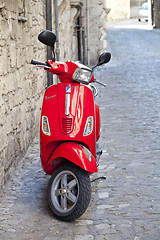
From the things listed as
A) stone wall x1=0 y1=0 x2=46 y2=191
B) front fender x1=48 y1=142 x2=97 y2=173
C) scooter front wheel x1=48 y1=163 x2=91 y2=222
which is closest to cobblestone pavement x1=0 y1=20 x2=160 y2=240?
scooter front wheel x1=48 y1=163 x2=91 y2=222

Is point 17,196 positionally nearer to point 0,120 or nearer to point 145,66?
point 0,120

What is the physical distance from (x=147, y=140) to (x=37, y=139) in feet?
4.89

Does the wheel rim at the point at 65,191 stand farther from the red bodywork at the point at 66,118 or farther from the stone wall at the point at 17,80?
the stone wall at the point at 17,80

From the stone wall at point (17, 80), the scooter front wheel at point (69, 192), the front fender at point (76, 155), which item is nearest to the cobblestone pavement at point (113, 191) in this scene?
the scooter front wheel at point (69, 192)

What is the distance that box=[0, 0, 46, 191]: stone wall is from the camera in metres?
4.96

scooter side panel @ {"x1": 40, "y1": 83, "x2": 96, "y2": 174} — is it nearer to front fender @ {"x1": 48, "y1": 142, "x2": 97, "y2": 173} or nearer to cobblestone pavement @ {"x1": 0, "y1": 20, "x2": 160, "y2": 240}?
front fender @ {"x1": 48, "y1": 142, "x2": 97, "y2": 173}

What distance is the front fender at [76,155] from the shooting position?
13.8ft

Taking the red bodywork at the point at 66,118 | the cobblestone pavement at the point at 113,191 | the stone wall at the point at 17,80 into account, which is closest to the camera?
the cobblestone pavement at the point at 113,191

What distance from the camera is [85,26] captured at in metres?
16.7

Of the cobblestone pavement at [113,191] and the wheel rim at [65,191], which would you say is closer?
the cobblestone pavement at [113,191]

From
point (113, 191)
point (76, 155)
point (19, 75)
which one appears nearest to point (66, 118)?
point (76, 155)

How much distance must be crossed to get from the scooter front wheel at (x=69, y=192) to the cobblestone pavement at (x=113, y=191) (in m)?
0.09

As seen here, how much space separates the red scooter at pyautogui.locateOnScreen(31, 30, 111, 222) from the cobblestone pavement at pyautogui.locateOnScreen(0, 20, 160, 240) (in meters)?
0.18

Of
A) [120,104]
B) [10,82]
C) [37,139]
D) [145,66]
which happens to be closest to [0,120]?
[10,82]
